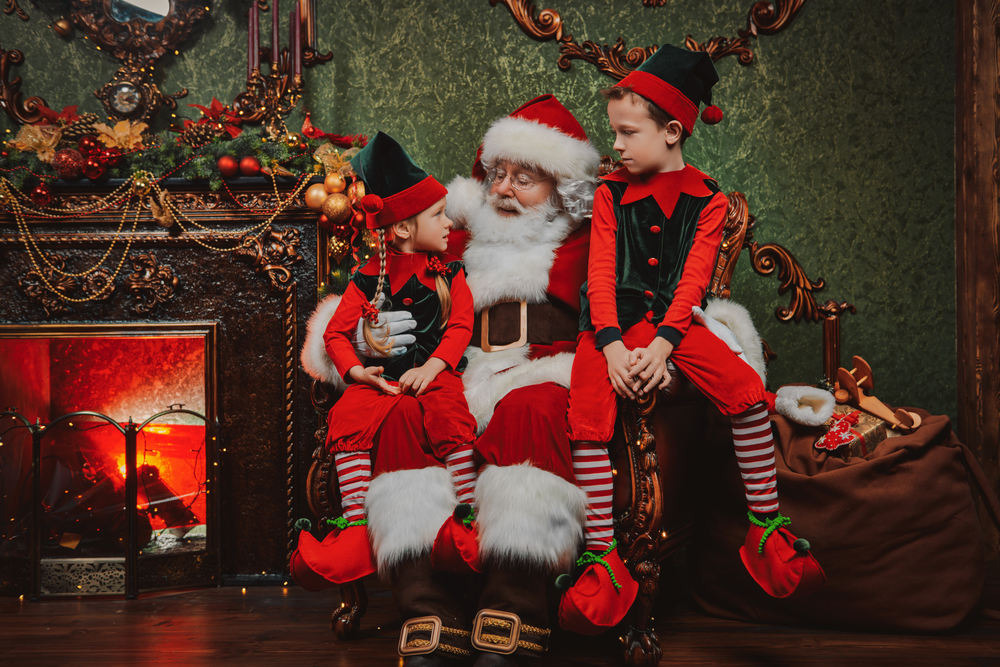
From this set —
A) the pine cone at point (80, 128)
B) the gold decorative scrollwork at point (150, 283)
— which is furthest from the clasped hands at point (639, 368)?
the pine cone at point (80, 128)

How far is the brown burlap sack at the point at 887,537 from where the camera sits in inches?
77.0

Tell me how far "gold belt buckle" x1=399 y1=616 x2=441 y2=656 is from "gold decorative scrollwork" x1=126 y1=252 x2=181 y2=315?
1893mm

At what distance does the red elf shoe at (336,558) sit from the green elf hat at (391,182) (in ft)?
3.46

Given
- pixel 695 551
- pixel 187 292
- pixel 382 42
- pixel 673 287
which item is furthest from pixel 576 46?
pixel 695 551

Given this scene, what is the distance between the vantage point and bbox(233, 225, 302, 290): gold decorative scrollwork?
275cm

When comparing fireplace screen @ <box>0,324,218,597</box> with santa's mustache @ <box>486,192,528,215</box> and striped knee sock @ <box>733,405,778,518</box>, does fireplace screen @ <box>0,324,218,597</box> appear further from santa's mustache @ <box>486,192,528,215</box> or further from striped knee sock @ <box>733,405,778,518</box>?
striped knee sock @ <box>733,405,778,518</box>

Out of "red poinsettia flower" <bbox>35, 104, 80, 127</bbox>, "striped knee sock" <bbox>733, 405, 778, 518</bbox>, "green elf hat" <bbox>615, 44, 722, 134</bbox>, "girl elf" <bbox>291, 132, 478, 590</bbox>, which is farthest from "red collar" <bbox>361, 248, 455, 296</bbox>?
"red poinsettia flower" <bbox>35, 104, 80, 127</bbox>

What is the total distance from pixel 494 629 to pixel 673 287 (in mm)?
1228

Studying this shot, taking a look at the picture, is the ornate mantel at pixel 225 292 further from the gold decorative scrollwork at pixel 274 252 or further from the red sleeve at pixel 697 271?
the red sleeve at pixel 697 271

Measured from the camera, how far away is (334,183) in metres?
2.59

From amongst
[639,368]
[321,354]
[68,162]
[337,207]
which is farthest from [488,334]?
[68,162]

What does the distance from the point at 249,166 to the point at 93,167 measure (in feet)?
2.20

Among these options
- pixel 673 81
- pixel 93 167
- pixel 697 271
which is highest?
pixel 673 81

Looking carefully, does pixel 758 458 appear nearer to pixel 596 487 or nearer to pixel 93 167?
pixel 596 487
